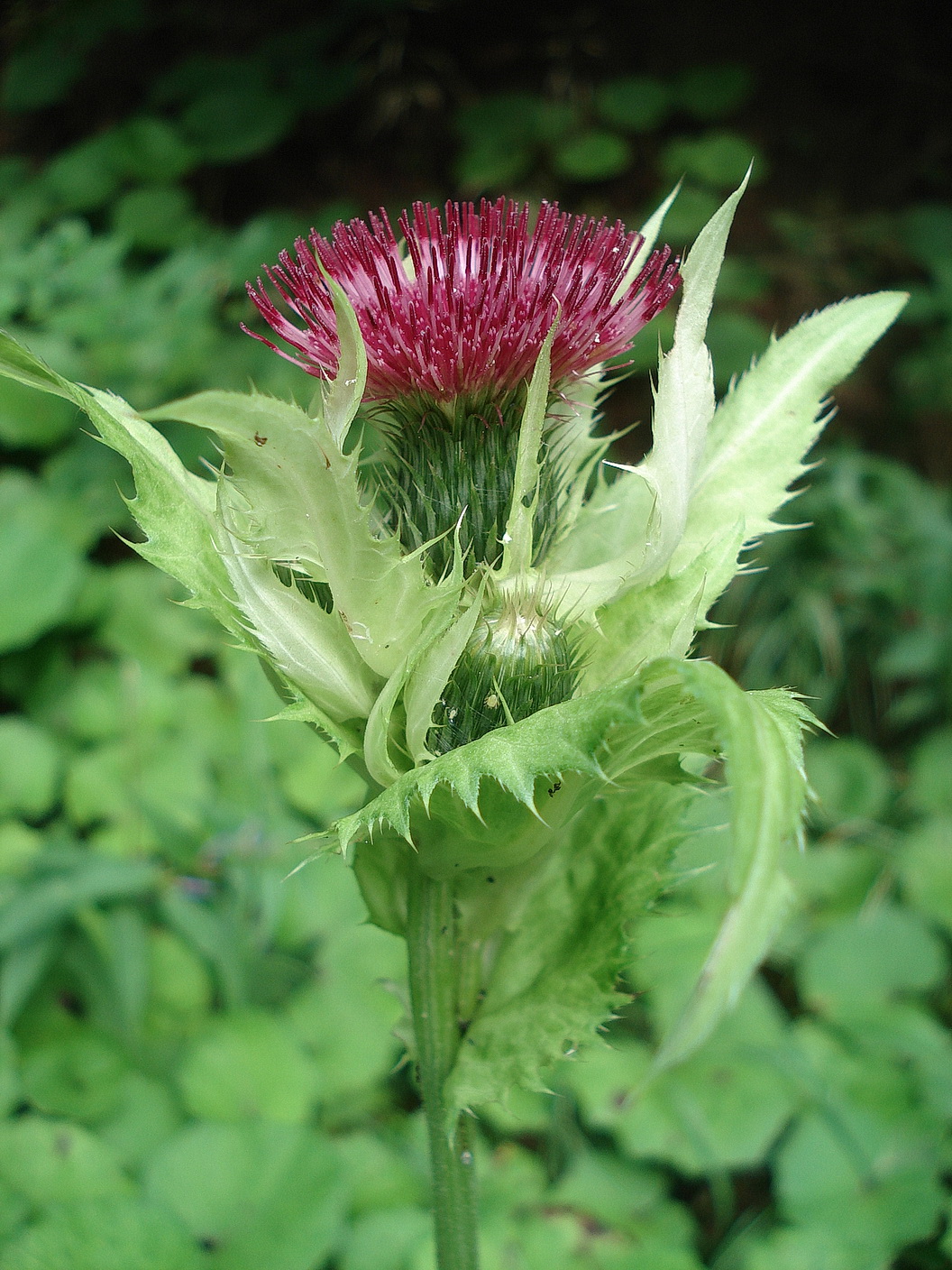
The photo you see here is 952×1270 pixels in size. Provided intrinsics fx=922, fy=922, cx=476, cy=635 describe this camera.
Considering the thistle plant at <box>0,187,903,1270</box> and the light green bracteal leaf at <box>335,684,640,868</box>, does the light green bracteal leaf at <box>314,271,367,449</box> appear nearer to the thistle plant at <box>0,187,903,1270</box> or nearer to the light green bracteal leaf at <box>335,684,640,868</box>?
the thistle plant at <box>0,187,903,1270</box>

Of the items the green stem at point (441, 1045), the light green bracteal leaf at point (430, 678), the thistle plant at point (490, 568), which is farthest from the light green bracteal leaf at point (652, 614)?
the green stem at point (441, 1045)

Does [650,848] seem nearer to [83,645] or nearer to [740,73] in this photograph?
[83,645]

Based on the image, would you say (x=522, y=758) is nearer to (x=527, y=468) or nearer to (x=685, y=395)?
(x=527, y=468)

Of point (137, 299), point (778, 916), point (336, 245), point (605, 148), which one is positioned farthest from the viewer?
point (605, 148)

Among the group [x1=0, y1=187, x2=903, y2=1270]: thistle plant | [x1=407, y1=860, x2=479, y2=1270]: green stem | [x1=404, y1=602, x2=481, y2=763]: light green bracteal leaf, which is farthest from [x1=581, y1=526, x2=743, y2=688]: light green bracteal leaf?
[x1=407, y1=860, x2=479, y2=1270]: green stem

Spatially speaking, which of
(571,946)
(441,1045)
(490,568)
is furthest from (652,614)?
(441,1045)

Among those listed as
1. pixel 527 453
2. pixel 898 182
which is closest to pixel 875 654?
pixel 898 182
